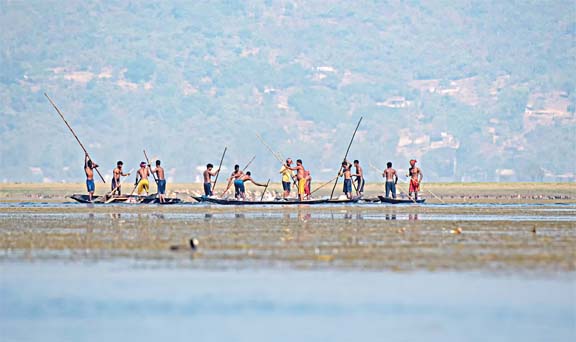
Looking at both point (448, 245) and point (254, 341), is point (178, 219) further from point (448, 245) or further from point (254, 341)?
point (254, 341)

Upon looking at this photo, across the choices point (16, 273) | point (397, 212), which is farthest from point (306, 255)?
point (397, 212)

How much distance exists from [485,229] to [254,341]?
1972 centimetres

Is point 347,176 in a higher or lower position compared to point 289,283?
higher

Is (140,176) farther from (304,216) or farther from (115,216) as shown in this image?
(304,216)

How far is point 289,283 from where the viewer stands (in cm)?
2350

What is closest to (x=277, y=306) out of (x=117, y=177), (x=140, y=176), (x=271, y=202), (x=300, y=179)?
(x=271, y=202)

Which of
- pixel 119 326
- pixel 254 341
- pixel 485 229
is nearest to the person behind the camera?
pixel 254 341

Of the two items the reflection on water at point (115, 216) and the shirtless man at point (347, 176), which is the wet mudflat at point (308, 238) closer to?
the reflection on water at point (115, 216)

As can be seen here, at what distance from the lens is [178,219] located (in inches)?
1704

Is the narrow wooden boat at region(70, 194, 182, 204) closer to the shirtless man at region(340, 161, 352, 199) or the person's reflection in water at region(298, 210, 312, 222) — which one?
the shirtless man at region(340, 161, 352, 199)

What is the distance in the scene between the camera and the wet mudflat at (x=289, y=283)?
63.4 feet

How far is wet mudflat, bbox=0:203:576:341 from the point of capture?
19328 millimetres

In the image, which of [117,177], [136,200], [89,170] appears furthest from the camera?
[117,177]


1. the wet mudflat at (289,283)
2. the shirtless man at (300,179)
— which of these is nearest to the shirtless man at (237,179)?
the shirtless man at (300,179)
